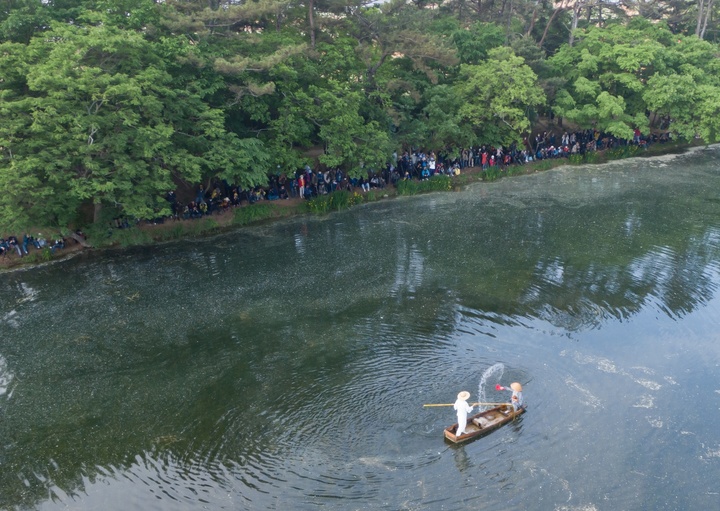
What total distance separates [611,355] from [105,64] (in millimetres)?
21954

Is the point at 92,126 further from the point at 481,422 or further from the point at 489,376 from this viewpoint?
the point at 481,422

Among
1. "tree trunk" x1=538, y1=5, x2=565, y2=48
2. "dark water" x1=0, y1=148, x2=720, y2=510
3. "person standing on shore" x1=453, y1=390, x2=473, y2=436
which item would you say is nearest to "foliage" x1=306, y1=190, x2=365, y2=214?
"dark water" x1=0, y1=148, x2=720, y2=510

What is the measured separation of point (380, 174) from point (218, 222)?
9766 mm

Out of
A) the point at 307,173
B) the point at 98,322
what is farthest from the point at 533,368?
the point at 307,173

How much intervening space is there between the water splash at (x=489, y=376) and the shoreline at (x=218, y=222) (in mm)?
16096

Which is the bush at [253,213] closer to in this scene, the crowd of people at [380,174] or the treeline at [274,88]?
the crowd of people at [380,174]

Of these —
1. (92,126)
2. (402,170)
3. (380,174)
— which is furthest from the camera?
(402,170)

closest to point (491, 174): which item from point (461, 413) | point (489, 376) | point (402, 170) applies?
point (402, 170)

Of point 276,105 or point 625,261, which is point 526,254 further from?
point 276,105

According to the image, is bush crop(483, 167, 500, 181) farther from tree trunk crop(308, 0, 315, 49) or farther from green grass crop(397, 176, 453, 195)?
tree trunk crop(308, 0, 315, 49)

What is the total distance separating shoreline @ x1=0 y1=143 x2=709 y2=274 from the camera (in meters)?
23.2

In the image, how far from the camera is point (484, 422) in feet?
41.1

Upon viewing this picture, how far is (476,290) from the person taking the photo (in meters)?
19.1

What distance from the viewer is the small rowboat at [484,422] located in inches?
478
